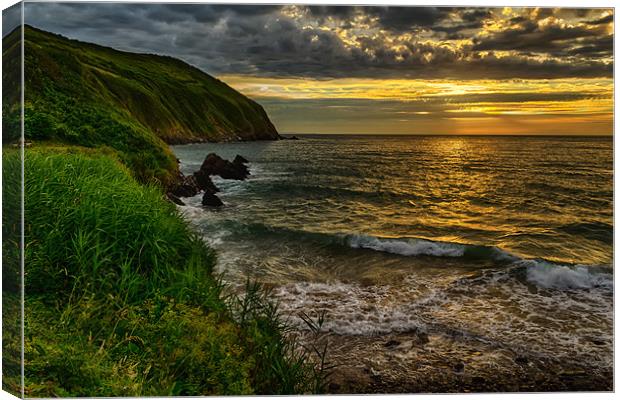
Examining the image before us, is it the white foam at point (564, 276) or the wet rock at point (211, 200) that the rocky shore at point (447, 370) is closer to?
the white foam at point (564, 276)

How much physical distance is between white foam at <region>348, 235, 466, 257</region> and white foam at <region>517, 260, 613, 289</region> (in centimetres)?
65

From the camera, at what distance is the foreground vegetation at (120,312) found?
365 centimetres

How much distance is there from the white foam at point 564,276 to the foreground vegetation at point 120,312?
243cm

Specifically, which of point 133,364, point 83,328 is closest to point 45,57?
point 83,328

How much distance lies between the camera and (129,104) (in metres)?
6.81

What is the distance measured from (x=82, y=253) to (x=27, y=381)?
2.94ft

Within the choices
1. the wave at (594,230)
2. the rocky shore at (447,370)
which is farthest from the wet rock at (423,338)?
the wave at (594,230)

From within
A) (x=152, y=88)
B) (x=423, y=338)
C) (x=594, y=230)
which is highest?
(x=152, y=88)

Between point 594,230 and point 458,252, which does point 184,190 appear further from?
point 594,230

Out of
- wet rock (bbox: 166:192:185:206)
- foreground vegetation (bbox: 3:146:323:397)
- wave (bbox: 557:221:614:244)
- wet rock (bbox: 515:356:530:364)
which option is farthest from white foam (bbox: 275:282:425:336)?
wave (bbox: 557:221:614:244)

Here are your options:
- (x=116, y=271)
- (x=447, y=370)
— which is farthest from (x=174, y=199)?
(x=447, y=370)

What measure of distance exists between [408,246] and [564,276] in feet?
4.93

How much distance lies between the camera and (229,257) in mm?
5980

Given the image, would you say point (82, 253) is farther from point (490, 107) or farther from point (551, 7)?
point (551, 7)
